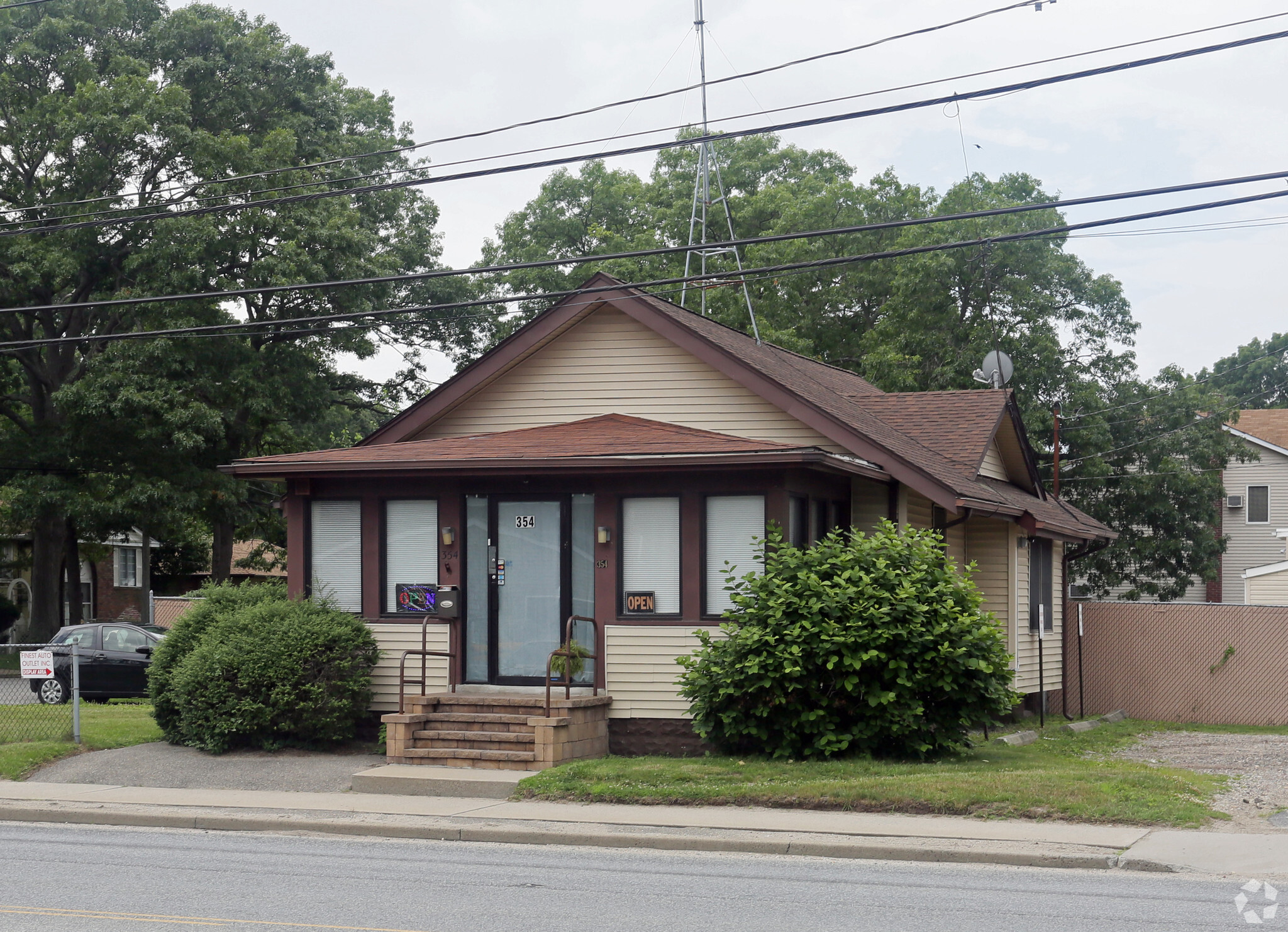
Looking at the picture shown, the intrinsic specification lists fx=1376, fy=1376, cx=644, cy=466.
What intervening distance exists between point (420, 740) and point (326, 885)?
5.78m

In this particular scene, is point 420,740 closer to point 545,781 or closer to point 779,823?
point 545,781

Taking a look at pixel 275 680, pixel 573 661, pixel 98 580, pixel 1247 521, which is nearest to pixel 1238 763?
pixel 573 661

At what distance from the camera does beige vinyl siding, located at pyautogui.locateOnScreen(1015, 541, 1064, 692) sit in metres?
20.3

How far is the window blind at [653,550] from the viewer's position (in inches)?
626

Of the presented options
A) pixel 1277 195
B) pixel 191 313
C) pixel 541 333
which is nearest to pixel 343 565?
pixel 541 333

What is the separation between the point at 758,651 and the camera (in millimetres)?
14430

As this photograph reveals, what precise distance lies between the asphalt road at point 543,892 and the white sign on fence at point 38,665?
229 inches

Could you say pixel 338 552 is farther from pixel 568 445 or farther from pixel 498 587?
pixel 568 445

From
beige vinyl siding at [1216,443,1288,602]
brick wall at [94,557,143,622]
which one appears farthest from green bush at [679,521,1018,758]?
brick wall at [94,557,143,622]

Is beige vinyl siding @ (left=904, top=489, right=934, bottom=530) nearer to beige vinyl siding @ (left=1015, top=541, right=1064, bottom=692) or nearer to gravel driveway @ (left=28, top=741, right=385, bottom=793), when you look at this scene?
beige vinyl siding @ (left=1015, top=541, right=1064, bottom=692)

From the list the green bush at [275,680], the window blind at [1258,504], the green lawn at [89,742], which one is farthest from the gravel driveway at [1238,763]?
the window blind at [1258,504]

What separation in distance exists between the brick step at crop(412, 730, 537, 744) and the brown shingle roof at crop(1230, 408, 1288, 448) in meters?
38.2

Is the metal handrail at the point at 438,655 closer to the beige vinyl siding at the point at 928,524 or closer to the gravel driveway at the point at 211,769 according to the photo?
the gravel driveway at the point at 211,769

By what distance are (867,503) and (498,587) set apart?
501 cm
